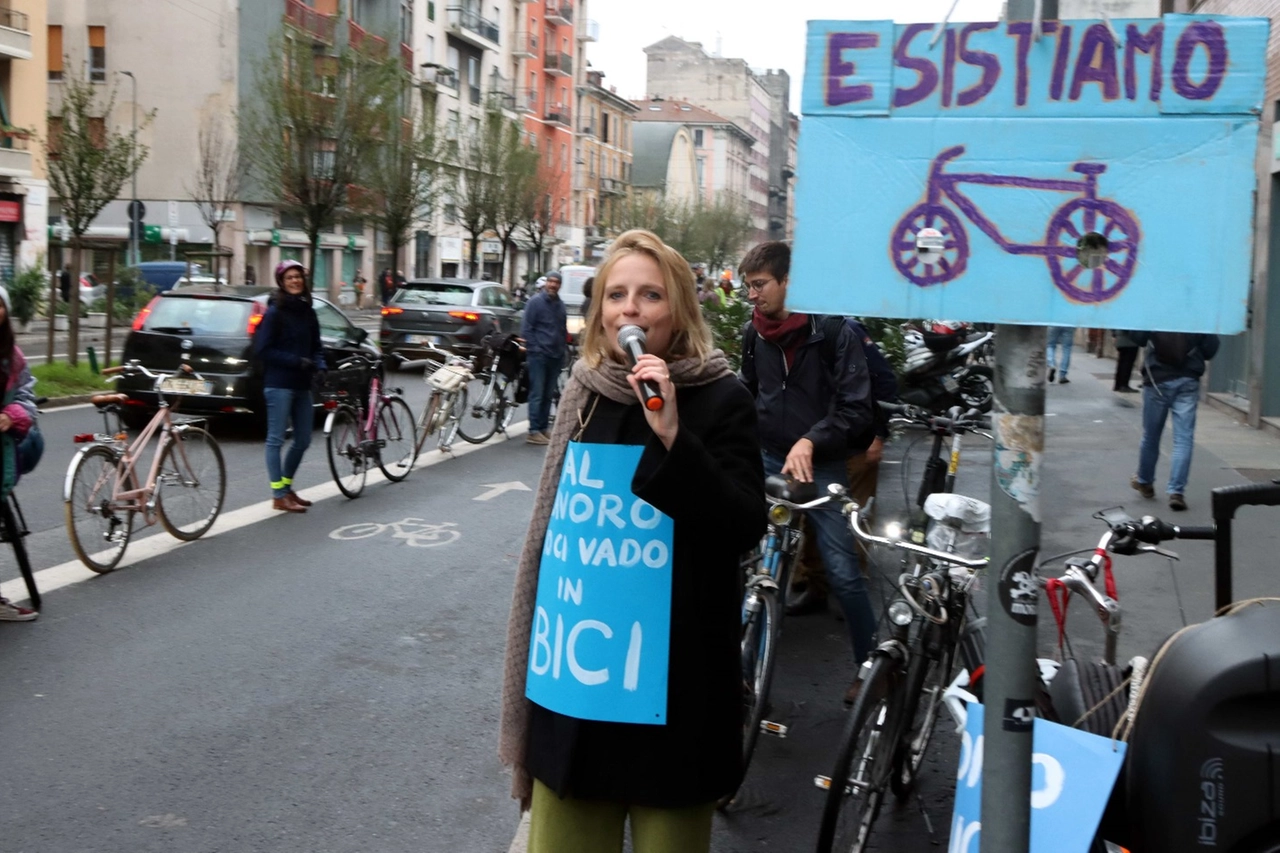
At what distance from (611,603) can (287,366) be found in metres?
8.06

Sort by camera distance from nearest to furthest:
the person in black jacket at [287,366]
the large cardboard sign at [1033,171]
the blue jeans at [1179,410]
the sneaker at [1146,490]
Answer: the large cardboard sign at [1033,171] < the person in black jacket at [287,366] < the blue jeans at [1179,410] < the sneaker at [1146,490]

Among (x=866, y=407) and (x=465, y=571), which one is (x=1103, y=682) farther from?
(x=465, y=571)

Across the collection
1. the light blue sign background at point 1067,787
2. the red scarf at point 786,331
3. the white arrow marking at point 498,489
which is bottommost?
the white arrow marking at point 498,489

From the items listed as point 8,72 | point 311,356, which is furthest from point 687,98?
point 311,356

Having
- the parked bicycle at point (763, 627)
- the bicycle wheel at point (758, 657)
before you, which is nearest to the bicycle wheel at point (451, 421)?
the parked bicycle at point (763, 627)

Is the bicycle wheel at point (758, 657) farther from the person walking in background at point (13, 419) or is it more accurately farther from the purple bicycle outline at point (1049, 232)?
the person walking in background at point (13, 419)

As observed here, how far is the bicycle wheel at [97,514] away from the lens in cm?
779

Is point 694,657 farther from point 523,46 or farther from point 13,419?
point 523,46

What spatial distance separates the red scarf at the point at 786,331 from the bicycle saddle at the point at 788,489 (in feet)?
2.43

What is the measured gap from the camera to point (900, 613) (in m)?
4.11

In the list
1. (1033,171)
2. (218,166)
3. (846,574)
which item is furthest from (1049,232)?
(218,166)

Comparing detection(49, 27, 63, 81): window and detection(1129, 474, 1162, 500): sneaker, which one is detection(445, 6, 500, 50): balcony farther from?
detection(1129, 474, 1162, 500): sneaker

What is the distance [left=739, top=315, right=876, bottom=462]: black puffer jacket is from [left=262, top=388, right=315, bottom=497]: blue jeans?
5350 mm

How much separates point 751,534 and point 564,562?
36cm
